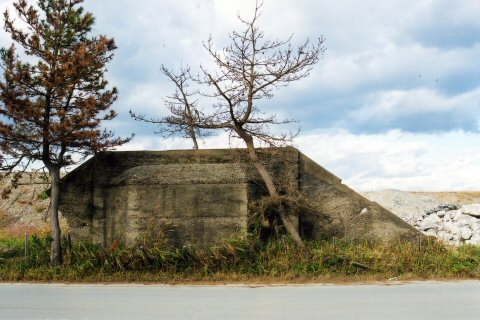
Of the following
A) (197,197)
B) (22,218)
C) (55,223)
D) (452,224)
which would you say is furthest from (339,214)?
(22,218)

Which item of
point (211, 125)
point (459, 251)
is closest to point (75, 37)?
point (211, 125)

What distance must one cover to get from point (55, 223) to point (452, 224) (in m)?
11.2

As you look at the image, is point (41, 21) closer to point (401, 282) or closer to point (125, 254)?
point (125, 254)

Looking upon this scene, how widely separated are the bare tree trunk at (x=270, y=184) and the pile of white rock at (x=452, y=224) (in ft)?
15.8

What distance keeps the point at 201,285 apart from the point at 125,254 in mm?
1931

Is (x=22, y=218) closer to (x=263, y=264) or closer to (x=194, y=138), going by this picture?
(x=194, y=138)

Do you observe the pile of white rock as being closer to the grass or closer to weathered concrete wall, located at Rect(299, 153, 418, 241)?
weathered concrete wall, located at Rect(299, 153, 418, 241)

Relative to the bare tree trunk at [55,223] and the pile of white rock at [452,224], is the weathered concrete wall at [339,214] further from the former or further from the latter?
the bare tree trunk at [55,223]

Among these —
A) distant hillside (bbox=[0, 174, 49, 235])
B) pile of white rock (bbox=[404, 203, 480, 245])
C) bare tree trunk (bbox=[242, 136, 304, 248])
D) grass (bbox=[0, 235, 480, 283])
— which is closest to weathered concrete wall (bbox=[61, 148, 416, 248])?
bare tree trunk (bbox=[242, 136, 304, 248])

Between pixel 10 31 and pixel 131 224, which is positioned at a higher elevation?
pixel 10 31

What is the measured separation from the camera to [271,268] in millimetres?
11500

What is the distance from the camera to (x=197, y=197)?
1230cm

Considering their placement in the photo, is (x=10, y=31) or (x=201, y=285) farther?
(x=10, y=31)

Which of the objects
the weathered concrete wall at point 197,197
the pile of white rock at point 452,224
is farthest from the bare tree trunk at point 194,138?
the pile of white rock at point 452,224
